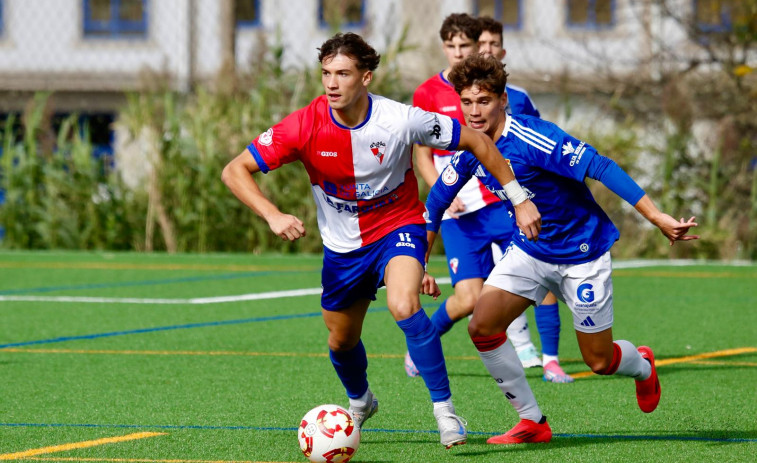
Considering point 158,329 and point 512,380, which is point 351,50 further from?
point 158,329

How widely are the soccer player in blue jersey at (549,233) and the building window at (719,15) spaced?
38.9 ft

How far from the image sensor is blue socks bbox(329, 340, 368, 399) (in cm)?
586

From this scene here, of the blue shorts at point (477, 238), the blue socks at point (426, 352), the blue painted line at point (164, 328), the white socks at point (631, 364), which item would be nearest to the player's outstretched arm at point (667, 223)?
the white socks at point (631, 364)

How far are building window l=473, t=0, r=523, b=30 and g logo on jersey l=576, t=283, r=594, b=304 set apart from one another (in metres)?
19.5

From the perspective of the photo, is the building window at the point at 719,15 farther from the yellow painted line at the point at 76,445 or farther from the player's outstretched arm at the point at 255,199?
the yellow painted line at the point at 76,445

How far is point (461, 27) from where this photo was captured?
7.78m

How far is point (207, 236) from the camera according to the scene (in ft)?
50.7

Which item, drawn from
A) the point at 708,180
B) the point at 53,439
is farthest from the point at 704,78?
the point at 53,439

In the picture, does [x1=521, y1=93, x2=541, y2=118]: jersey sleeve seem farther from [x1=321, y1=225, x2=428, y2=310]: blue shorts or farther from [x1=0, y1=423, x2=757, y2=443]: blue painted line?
[x1=0, y1=423, x2=757, y2=443]: blue painted line

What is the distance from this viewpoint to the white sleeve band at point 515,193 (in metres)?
5.39

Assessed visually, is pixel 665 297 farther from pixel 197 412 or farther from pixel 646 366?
pixel 197 412

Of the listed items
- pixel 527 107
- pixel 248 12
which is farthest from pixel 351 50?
pixel 248 12

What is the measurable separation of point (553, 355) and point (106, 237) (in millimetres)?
9469

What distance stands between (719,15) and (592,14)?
6425 millimetres
